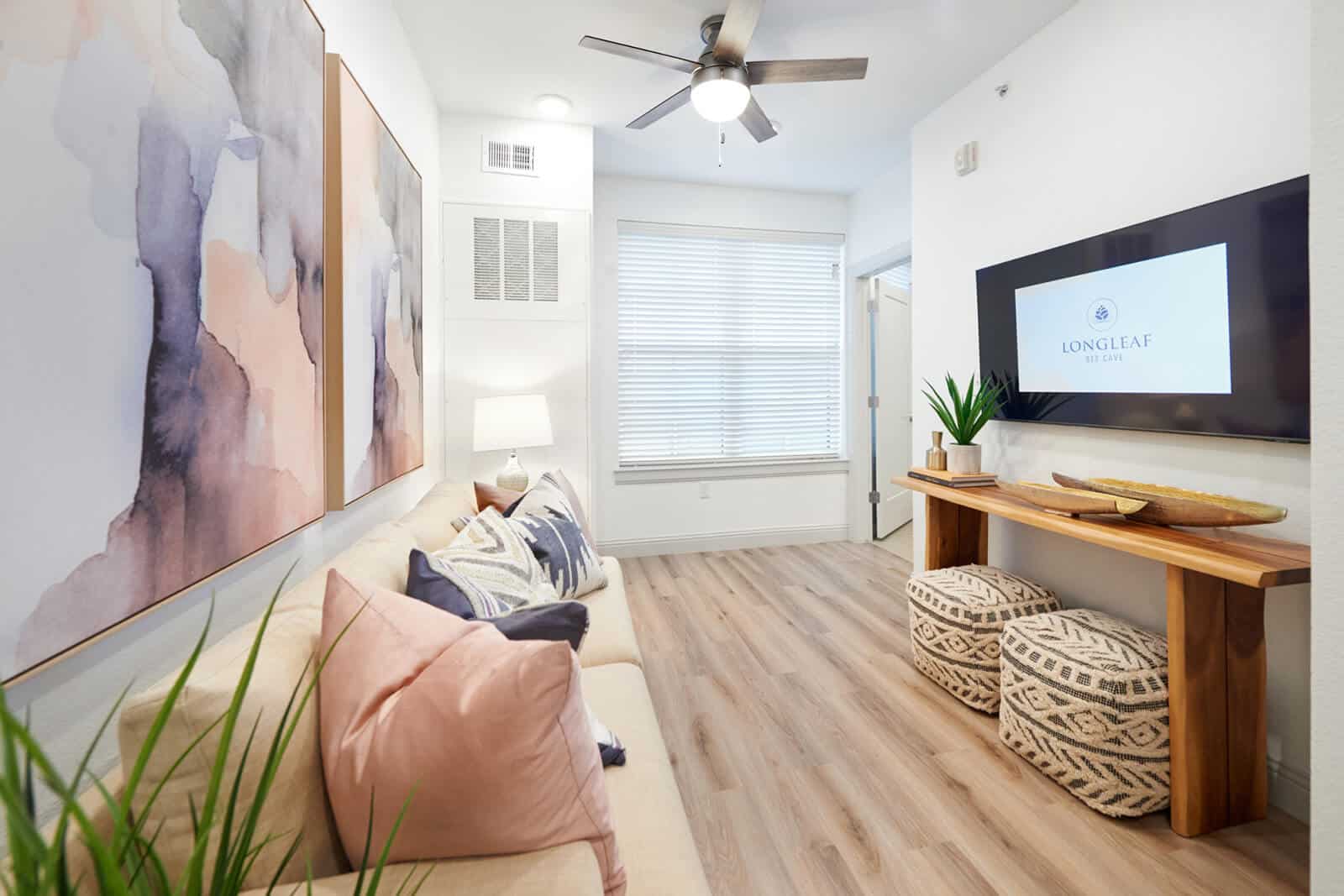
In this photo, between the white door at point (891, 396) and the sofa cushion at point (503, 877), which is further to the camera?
the white door at point (891, 396)

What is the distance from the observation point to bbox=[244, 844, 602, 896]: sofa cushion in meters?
0.74

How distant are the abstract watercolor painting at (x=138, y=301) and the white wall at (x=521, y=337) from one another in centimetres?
197

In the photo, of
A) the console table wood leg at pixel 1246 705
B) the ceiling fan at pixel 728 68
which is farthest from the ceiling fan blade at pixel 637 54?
the console table wood leg at pixel 1246 705

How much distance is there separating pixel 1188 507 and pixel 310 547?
235 cm

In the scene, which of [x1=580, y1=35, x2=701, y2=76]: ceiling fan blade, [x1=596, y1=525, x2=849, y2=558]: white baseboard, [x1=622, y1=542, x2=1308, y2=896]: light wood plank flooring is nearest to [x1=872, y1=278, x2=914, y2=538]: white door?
[x1=596, y1=525, x2=849, y2=558]: white baseboard

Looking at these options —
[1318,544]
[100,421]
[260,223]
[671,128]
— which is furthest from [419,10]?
[1318,544]

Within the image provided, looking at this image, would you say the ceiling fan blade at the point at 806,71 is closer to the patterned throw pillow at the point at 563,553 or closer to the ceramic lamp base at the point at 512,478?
the patterned throw pillow at the point at 563,553

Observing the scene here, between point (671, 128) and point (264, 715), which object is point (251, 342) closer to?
point (264, 715)

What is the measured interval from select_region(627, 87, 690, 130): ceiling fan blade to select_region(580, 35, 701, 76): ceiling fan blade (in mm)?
96

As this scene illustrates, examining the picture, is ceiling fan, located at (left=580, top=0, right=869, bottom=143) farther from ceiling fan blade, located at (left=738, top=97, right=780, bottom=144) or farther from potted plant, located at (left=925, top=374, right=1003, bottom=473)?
potted plant, located at (left=925, top=374, right=1003, bottom=473)

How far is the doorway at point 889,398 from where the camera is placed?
4512 millimetres

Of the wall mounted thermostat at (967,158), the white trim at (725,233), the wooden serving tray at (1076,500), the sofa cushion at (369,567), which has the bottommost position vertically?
the sofa cushion at (369,567)

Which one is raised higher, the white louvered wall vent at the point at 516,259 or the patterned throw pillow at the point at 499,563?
the white louvered wall vent at the point at 516,259

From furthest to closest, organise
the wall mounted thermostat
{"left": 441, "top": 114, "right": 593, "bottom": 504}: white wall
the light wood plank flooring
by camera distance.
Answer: {"left": 441, "top": 114, "right": 593, "bottom": 504}: white wall < the wall mounted thermostat < the light wood plank flooring
